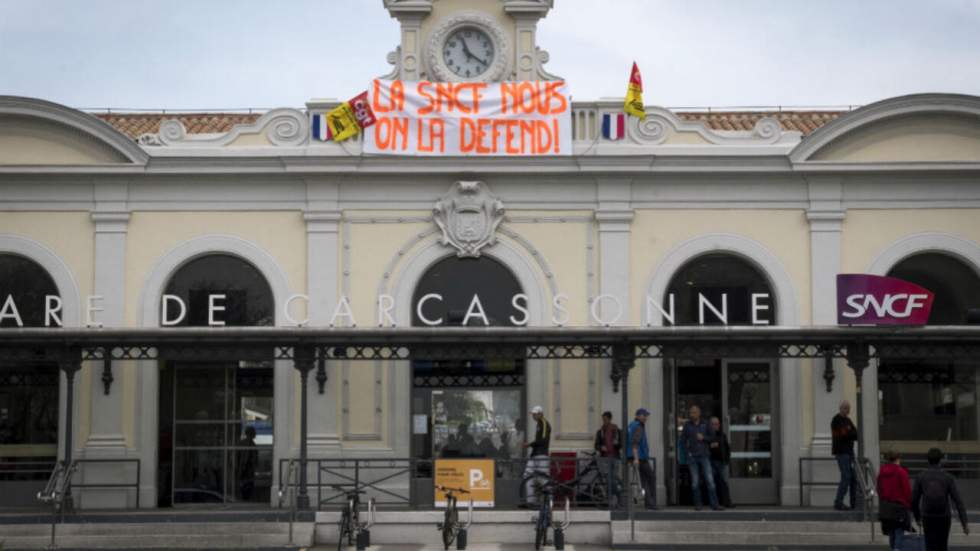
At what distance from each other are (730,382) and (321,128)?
8615 millimetres

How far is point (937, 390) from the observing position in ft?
92.5

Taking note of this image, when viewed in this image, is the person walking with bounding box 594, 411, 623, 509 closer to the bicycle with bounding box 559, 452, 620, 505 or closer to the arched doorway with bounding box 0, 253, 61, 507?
the bicycle with bounding box 559, 452, 620, 505

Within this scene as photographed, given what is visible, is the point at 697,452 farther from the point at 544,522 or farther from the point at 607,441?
the point at 544,522

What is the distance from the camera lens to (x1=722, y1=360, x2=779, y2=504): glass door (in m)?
28.0

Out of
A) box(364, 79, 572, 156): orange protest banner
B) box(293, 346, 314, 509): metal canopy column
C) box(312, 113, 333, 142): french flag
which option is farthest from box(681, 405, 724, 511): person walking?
box(312, 113, 333, 142): french flag

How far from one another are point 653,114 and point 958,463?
8233 millimetres

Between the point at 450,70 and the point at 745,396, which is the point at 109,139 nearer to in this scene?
the point at 450,70

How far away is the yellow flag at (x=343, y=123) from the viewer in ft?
92.0

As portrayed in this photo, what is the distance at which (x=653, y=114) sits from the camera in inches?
1117

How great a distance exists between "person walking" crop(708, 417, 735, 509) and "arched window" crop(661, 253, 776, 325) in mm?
2220

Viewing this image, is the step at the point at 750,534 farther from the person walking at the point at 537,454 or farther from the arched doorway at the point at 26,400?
the arched doorway at the point at 26,400

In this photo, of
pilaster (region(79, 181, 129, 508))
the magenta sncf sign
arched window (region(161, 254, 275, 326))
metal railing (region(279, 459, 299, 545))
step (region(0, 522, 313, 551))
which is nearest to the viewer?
step (region(0, 522, 313, 551))

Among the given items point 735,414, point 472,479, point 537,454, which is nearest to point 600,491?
point 537,454

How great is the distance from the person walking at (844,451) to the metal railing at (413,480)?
3550 millimetres
